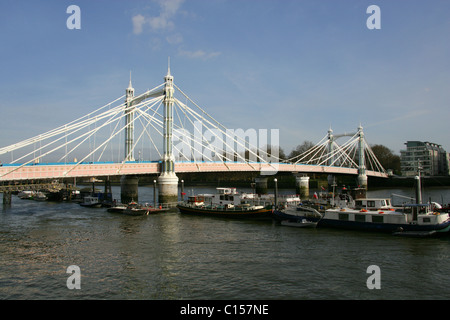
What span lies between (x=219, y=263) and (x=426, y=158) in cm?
12899

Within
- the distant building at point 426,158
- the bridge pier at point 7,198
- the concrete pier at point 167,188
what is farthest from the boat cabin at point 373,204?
the distant building at point 426,158

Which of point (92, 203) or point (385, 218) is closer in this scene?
point (385, 218)

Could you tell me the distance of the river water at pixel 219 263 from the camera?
1532 centimetres

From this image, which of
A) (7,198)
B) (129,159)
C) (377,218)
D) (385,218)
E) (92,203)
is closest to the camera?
(385,218)

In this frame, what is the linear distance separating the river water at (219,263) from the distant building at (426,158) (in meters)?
111

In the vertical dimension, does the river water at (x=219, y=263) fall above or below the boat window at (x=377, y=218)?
below

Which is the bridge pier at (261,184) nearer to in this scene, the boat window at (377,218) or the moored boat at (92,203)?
the moored boat at (92,203)

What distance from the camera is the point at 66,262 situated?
20.3 m

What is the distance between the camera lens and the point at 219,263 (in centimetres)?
1958

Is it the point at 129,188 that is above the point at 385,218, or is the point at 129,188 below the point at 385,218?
above

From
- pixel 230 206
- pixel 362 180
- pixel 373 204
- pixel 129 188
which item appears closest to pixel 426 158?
pixel 362 180

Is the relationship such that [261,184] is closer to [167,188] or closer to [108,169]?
[167,188]

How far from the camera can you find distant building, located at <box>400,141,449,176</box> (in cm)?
12369

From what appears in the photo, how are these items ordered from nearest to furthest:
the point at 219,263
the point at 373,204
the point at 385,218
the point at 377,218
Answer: the point at 219,263 → the point at 385,218 → the point at 377,218 → the point at 373,204
